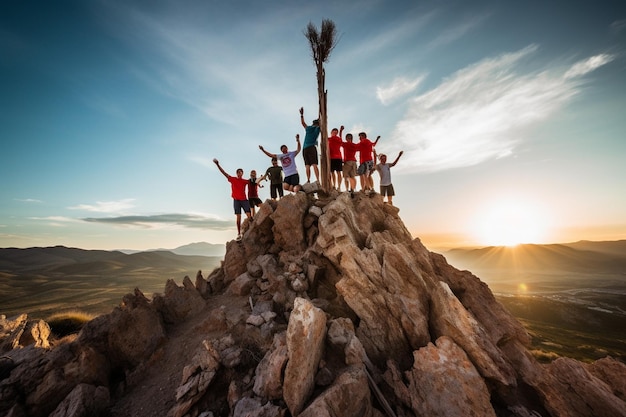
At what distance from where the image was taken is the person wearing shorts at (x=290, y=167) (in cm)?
1702

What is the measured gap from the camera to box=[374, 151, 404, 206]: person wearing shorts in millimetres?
19078

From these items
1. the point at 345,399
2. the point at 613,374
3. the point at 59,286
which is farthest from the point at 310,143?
the point at 59,286

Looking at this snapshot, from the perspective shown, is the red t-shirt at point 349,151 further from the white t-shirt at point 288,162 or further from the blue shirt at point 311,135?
the white t-shirt at point 288,162

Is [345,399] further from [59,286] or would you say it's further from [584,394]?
[59,286]

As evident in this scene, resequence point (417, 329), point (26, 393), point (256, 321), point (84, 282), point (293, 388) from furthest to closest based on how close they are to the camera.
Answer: point (84, 282), point (256, 321), point (417, 329), point (26, 393), point (293, 388)

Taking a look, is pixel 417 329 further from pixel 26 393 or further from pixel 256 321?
pixel 26 393

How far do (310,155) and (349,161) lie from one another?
10.7ft

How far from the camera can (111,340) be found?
11922 millimetres

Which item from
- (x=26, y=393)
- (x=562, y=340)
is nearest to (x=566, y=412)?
(x=26, y=393)

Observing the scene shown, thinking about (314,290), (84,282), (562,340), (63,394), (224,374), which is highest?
(314,290)

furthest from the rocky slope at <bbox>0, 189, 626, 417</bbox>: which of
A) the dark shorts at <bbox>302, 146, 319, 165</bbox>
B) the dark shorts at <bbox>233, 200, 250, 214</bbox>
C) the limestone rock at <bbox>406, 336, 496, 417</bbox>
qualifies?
the dark shorts at <bbox>233, 200, 250, 214</bbox>

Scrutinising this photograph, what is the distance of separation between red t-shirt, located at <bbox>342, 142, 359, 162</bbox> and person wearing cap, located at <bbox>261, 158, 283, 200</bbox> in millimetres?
5110

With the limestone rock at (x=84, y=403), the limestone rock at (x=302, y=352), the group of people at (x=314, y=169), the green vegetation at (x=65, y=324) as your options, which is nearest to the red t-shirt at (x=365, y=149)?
the group of people at (x=314, y=169)

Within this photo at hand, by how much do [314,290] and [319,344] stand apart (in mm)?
4189
